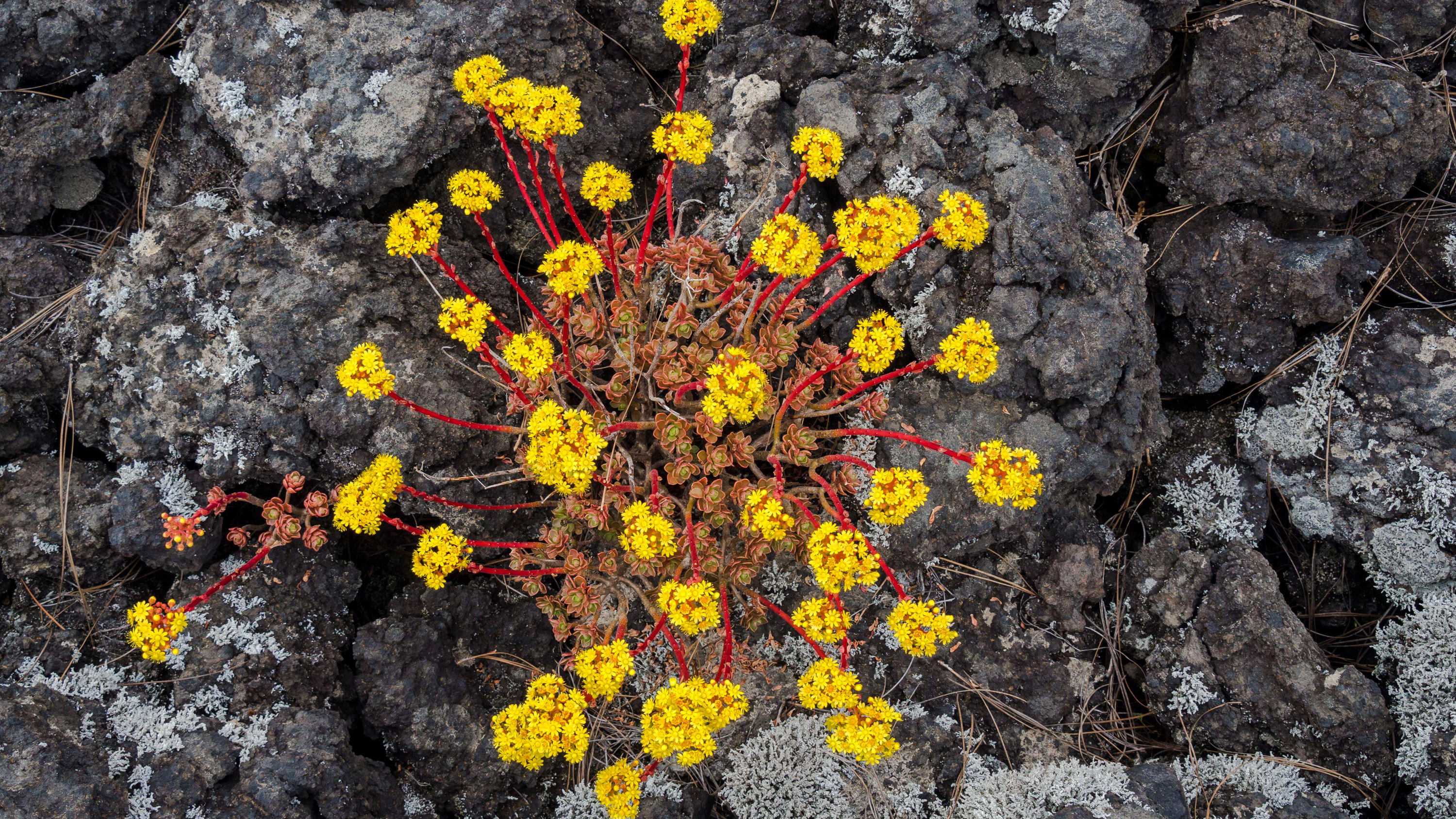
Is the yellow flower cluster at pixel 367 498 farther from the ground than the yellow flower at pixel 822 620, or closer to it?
farther from the ground

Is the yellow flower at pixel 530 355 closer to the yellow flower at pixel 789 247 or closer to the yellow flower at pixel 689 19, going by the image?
the yellow flower at pixel 789 247

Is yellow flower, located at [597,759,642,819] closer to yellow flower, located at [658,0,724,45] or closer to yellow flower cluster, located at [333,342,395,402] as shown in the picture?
yellow flower cluster, located at [333,342,395,402]

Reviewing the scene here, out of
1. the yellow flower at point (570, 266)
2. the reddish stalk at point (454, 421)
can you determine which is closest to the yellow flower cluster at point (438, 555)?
the reddish stalk at point (454, 421)

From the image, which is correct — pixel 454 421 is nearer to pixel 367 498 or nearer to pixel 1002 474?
pixel 367 498

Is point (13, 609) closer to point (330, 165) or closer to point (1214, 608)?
point (330, 165)

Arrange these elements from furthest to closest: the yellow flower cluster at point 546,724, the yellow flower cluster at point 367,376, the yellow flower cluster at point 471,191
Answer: the yellow flower cluster at point 471,191 < the yellow flower cluster at point 367,376 < the yellow flower cluster at point 546,724

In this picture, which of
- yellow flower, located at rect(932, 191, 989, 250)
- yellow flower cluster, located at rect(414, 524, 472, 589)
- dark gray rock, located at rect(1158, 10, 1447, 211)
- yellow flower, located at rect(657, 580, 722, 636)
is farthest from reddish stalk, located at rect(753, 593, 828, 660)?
dark gray rock, located at rect(1158, 10, 1447, 211)
